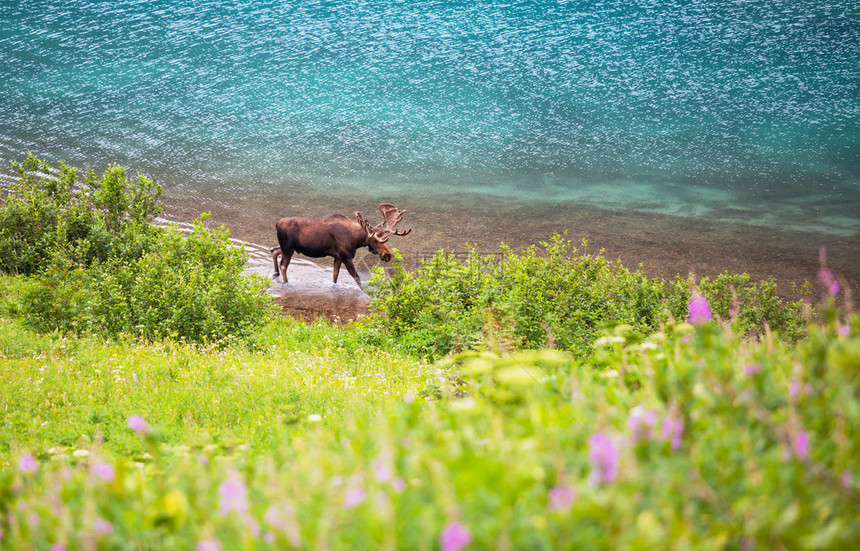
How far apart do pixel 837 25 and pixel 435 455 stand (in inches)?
1977

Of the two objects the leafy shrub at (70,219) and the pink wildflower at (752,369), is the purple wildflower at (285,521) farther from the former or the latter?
the leafy shrub at (70,219)

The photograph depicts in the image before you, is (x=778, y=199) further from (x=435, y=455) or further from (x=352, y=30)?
(x=352, y=30)

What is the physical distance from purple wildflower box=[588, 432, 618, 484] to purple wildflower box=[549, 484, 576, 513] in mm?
125

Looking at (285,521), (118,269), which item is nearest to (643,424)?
(285,521)

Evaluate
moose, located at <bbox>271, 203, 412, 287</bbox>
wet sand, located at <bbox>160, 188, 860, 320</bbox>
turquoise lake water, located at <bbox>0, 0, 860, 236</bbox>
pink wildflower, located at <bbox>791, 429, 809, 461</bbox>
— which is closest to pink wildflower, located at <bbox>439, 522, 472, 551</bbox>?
pink wildflower, located at <bbox>791, 429, 809, 461</bbox>

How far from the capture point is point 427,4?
1980 inches

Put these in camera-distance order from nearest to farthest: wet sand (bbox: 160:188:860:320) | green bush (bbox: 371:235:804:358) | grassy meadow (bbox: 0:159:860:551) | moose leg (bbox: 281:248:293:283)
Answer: grassy meadow (bbox: 0:159:860:551), green bush (bbox: 371:235:804:358), moose leg (bbox: 281:248:293:283), wet sand (bbox: 160:188:860:320)

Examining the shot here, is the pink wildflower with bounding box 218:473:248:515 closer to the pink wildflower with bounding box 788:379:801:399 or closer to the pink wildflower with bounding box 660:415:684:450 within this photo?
the pink wildflower with bounding box 660:415:684:450

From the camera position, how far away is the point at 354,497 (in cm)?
249

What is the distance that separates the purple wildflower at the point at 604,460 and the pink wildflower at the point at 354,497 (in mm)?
838

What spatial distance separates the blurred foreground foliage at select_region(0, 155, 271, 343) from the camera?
11.8m

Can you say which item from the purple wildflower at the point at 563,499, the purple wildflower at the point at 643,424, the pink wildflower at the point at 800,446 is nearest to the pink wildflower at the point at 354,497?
the purple wildflower at the point at 563,499

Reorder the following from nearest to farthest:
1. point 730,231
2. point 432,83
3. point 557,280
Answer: point 557,280, point 730,231, point 432,83

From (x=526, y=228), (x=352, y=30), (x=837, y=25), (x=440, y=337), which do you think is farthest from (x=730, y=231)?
(x=352, y=30)
